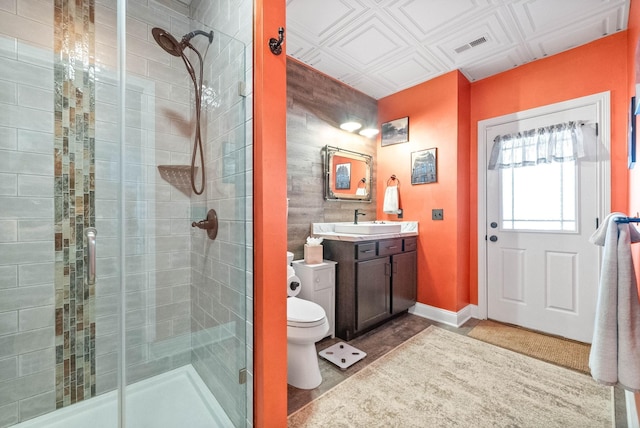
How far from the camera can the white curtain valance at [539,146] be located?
231cm

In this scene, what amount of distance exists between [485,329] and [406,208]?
1.43 meters

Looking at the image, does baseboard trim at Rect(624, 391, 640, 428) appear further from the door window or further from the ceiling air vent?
the ceiling air vent

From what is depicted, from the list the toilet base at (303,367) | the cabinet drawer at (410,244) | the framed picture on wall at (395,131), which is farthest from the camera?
the framed picture on wall at (395,131)

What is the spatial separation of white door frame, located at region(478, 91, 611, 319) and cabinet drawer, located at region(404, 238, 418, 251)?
661 millimetres

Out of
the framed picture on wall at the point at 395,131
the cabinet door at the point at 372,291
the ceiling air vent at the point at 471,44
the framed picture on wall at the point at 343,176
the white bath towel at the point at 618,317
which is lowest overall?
the cabinet door at the point at 372,291

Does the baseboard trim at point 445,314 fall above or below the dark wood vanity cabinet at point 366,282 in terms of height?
below

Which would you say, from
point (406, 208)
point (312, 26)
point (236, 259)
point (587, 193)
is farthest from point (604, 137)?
point (236, 259)

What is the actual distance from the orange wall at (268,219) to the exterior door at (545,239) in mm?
2506

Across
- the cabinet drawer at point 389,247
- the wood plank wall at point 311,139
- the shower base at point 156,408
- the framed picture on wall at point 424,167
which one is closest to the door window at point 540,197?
the framed picture on wall at point 424,167

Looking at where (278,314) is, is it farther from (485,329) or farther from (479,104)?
(479,104)

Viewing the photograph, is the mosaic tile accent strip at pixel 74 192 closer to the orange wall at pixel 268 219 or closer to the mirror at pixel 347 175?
the orange wall at pixel 268 219

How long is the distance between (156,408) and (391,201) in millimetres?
2707

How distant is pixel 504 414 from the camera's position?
146cm

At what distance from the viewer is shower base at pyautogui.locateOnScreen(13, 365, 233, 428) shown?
1291 mm
